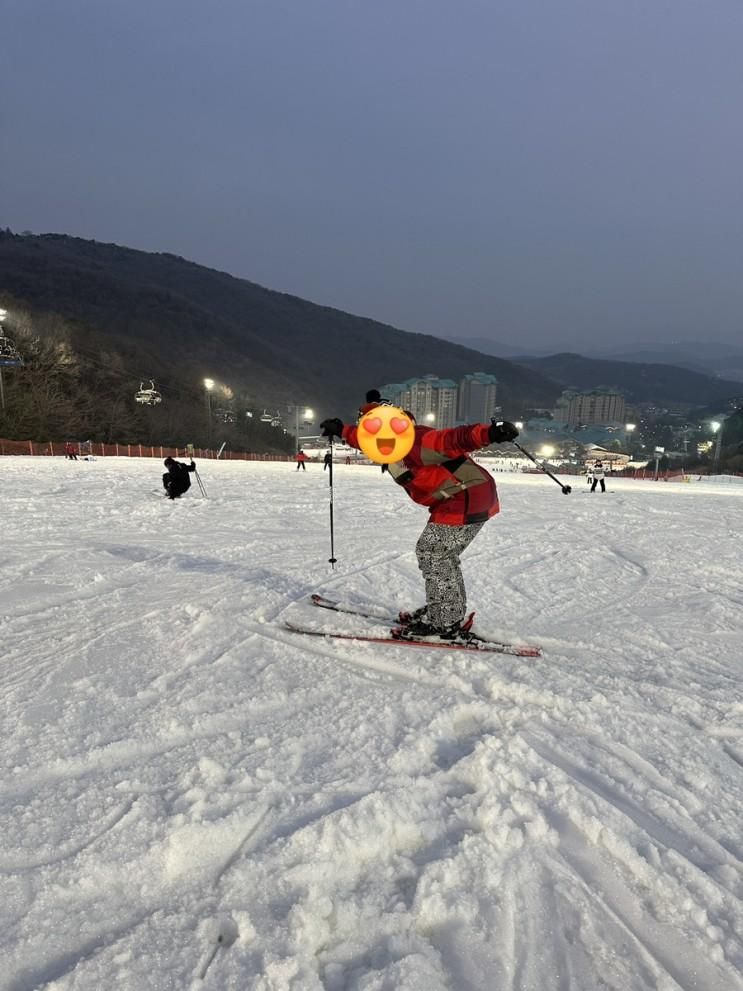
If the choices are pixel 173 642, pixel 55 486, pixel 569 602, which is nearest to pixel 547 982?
pixel 173 642

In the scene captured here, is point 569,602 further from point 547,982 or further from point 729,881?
point 547,982

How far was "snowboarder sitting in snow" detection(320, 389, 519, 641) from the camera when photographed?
3816mm

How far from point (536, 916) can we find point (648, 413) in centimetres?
21139

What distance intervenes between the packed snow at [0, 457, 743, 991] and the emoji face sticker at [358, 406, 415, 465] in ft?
5.14

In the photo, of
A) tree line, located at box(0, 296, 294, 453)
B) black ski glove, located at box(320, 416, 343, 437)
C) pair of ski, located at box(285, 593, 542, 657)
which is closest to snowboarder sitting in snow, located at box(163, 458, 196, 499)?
black ski glove, located at box(320, 416, 343, 437)

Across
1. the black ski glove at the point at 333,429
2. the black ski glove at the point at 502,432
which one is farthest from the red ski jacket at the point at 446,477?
the black ski glove at the point at 333,429

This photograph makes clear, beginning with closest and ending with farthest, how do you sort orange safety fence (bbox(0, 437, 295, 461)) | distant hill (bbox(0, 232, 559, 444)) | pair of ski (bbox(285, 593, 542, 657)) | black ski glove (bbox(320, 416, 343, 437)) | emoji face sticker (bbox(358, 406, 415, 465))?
emoji face sticker (bbox(358, 406, 415, 465))
pair of ski (bbox(285, 593, 542, 657))
black ski glove (bbox(320, 416, 343, 437))
orange safety fence (bbox(0, 437, 295, 461))
distant hill (bbox(0, 232, 559, 444))

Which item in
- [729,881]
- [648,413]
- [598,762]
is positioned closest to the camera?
[729,881]

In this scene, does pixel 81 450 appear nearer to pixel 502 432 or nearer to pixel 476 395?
pixel 502 432

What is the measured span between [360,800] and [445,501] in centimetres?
228

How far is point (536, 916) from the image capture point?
70.1 inches

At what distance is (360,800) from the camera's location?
7.27ft

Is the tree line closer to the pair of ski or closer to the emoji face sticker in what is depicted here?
the pair of ski

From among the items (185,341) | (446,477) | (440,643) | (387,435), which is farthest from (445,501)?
(185,341)
